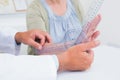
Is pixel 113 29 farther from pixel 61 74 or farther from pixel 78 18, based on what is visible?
pixel 61 74

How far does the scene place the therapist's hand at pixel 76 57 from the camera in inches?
24.5

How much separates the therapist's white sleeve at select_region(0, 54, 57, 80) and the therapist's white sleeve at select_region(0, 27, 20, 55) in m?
0.34

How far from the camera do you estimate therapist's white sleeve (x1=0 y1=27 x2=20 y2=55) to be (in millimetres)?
921

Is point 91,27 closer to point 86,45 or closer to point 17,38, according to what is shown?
point 86,45

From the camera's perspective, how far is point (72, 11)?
124cm

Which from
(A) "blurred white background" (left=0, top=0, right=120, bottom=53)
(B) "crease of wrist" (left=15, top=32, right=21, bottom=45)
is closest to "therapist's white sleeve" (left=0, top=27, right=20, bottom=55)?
(B) "crease of wrist" (left=15, top=32, right=21, bottom=45)

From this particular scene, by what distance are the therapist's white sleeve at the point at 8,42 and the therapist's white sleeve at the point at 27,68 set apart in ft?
1.11

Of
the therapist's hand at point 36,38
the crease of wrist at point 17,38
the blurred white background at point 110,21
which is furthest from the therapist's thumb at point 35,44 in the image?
the blurred white background at point 110,21

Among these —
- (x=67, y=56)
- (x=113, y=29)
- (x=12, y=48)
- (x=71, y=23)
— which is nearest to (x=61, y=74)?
(x=67, y=56)

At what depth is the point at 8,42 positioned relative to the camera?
0.93m

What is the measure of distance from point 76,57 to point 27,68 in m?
0.14

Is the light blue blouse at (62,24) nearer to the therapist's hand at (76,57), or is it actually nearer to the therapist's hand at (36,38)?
the therapist's hand at (36,38)

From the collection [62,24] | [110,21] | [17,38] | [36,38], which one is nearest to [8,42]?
[17,38]

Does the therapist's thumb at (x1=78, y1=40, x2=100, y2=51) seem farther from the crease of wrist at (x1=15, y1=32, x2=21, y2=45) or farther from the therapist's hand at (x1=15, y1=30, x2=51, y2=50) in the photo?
the crease of wrist at (x1=15, y1=32, x2=21, y2=45)
